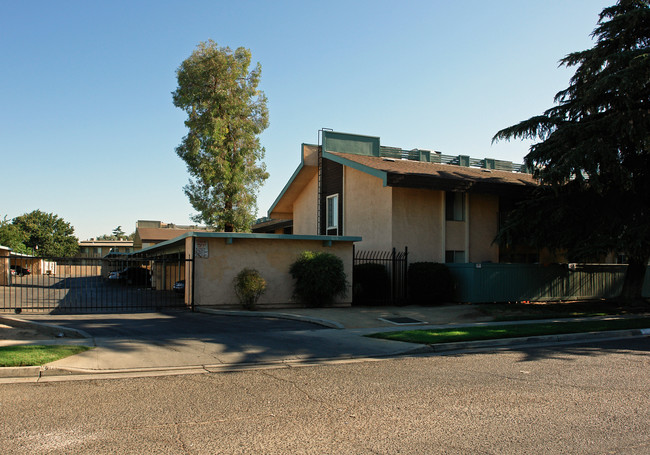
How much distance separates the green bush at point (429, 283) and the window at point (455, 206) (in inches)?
122

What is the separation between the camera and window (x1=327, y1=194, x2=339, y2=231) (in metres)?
25.5

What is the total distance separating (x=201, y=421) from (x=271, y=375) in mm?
2723

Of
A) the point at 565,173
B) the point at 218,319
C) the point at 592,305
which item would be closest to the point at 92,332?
the point at 218,319

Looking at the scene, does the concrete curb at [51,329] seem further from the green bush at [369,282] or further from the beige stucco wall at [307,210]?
the beige stucco wall at [307,210]

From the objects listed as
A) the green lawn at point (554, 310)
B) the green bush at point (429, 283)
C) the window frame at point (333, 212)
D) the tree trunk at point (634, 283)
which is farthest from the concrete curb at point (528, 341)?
the window frame at point (333, 212)

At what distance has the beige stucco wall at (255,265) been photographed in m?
17.4

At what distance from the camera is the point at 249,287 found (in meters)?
17.1

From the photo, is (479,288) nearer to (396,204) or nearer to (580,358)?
(396,204)

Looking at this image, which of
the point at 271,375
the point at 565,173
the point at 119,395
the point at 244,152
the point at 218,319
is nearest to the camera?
the point at 119,395

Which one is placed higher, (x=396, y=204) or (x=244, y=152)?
(x=244, y=152)

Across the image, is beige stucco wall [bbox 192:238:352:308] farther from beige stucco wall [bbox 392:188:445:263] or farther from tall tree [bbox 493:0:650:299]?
tall tree [bbox 493:0:650:299]

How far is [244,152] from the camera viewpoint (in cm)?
2994

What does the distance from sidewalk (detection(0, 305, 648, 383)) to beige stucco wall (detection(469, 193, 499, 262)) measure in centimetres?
895

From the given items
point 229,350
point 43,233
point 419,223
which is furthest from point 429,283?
point 43,233
